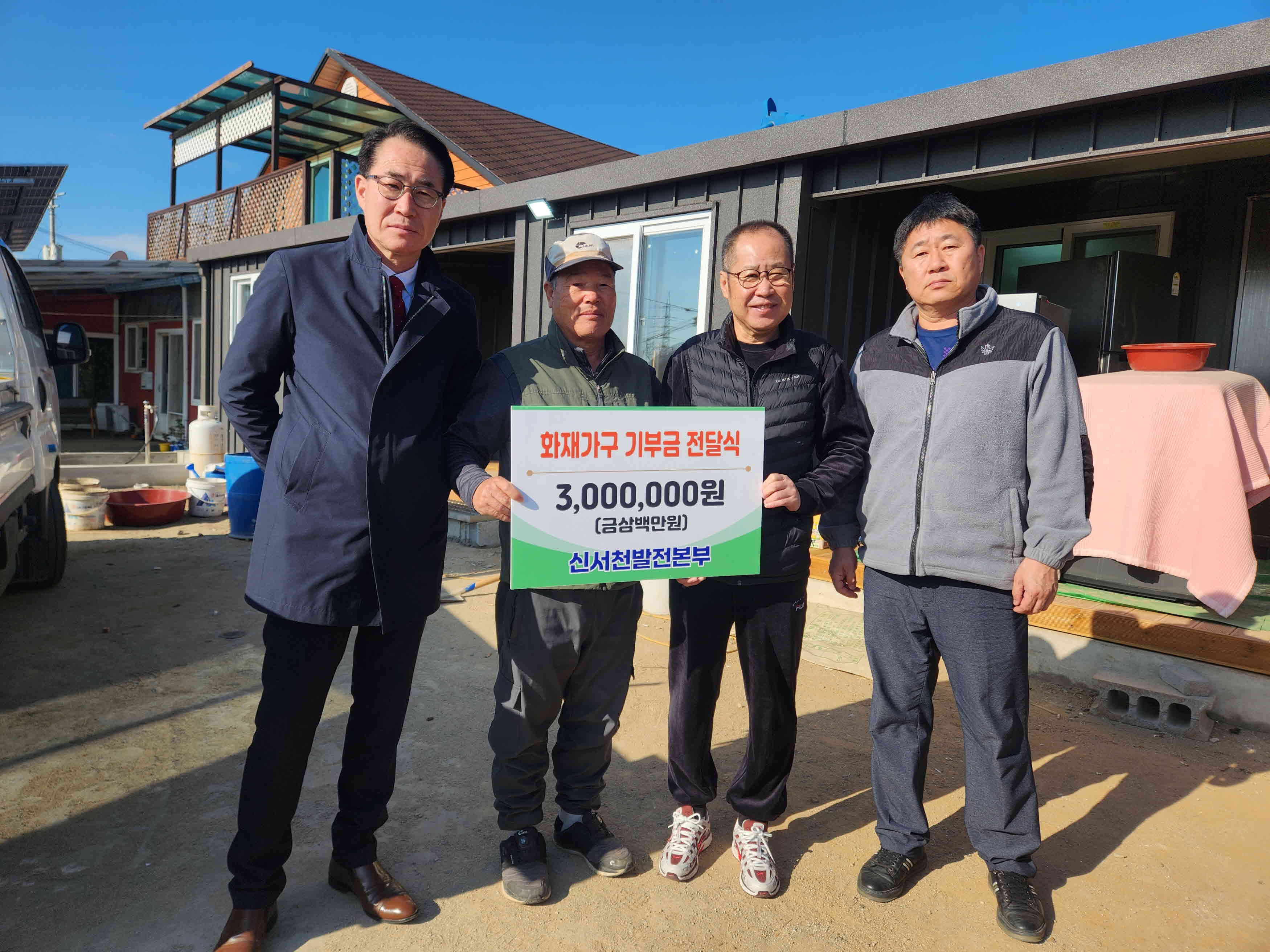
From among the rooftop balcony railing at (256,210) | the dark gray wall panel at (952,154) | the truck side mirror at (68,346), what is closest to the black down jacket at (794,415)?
the dark gray wall panel at (952,154)

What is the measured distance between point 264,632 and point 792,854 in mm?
1774

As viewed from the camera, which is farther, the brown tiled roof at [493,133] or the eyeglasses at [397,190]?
the brown tiled roof at [493,133]

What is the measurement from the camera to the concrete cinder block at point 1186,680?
11.8ft

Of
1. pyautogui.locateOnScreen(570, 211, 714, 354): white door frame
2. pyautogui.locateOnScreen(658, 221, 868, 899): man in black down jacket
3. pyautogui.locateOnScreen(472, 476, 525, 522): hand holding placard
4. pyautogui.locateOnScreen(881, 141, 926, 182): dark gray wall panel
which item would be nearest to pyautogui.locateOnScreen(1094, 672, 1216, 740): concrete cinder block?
pyautogui.locateOnScreen(658, 221, 868, 899): man in black down jacket

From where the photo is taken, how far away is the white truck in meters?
3.90

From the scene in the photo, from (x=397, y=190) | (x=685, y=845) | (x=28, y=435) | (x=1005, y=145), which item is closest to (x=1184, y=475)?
(x=1005, y=145)

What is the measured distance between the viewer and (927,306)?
91.8 inches

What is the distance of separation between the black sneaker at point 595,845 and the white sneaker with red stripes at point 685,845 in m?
0.12

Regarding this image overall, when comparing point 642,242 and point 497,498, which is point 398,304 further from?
point 642,242

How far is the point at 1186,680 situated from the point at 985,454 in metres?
2.34

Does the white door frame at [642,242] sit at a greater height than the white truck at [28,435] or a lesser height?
greater

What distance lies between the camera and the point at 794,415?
7.77 ft

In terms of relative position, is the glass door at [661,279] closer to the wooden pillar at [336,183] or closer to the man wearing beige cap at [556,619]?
the man wearing beige cap at [556,619]

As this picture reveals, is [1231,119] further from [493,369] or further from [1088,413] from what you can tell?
[493,369]
